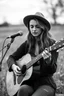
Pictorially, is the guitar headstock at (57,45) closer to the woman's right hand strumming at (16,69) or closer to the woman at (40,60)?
the woman at (40,60)

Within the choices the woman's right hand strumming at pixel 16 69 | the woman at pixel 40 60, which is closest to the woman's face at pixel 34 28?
the woman at pixel 40 60

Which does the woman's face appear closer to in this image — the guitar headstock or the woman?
the woman

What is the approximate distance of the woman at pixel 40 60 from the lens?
339 centimetres

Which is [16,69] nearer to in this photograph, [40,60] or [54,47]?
[40,60]

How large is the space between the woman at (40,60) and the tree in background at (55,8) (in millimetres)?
11160

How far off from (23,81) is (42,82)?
295mm

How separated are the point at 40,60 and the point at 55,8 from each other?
12639 mm

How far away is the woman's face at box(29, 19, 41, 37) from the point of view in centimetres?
357

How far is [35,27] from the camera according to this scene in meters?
3.57

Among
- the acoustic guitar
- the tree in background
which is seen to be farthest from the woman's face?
the tree in background

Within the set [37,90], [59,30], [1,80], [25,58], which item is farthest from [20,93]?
[59,30]

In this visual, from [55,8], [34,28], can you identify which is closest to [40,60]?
[34,28]

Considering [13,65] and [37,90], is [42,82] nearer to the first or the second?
[37,90]

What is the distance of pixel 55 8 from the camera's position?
15844 mm
